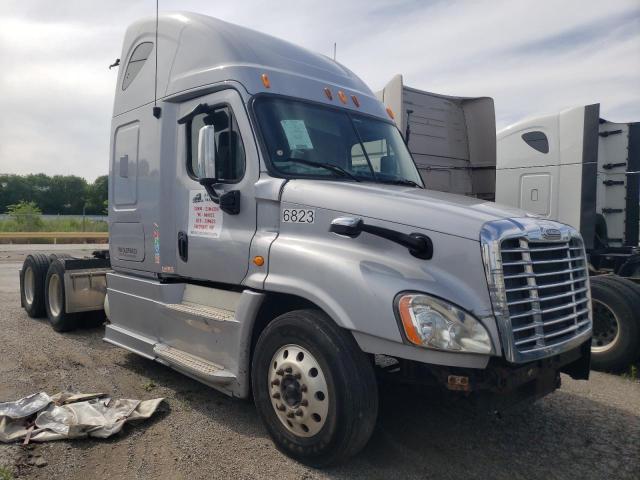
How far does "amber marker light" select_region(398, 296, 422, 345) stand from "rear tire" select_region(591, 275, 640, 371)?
12.7 ft

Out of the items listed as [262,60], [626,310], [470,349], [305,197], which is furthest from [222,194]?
[626,310]

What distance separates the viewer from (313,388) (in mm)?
3459

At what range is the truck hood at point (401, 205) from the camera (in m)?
3.30

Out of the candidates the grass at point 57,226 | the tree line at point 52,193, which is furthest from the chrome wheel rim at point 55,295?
the tree line at point 52,193

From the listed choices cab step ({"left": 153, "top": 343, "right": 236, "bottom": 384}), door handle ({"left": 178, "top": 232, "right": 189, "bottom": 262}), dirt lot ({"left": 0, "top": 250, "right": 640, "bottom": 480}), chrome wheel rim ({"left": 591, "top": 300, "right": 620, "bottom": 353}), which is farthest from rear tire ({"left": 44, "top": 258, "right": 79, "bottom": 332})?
chrome wheel rim ({"left": 591, "top": 300, "right": 620, "bottom": 353})

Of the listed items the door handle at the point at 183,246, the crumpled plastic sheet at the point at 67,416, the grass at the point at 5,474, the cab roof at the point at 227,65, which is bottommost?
the grass at the point at 5,474

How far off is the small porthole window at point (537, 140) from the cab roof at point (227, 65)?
3186mm

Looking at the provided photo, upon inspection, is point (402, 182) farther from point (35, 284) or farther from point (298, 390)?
point (35, 284)

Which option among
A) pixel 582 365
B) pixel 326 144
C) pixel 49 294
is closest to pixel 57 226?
pixel 49 294

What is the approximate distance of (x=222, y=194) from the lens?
4.23 meters

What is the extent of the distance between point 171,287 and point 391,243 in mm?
2460

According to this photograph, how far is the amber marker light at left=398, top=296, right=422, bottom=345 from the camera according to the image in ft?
10.1

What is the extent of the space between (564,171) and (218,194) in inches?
194

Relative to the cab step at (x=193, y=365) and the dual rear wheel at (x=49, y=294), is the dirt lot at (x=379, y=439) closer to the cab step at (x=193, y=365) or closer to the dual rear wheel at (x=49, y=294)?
the cab step at (x=193, y=365)
